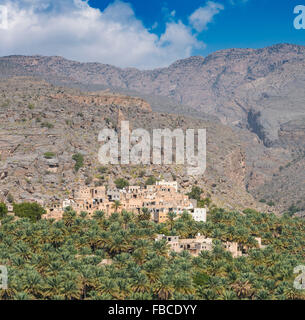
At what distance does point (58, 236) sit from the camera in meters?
102

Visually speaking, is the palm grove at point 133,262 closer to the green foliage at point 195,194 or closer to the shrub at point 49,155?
the green foliage at point 195,194

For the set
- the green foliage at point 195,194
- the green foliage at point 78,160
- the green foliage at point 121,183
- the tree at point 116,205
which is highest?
the green foliage at point 78,160

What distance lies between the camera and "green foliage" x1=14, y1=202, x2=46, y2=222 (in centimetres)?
12407

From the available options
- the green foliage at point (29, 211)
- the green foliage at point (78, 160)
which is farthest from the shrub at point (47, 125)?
the green foliage at point (29, 211)

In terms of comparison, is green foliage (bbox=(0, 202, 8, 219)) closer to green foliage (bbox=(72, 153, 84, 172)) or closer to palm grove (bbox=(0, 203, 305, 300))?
palm grove (bbox=(0, 203, 305, 300))

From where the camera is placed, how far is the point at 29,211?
125688 mm

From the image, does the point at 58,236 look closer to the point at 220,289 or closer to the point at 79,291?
the point at 79,291

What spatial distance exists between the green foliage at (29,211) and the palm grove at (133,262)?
2136mm

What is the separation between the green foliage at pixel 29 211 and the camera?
407ft

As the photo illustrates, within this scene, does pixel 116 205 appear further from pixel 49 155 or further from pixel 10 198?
pixel 49 155

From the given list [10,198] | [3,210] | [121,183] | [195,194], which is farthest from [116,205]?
[195,194]

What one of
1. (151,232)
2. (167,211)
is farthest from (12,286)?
(167,211)

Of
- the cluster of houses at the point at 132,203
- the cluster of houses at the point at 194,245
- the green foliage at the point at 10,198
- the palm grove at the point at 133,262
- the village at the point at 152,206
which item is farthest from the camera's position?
the green foliage at the point at 10,198

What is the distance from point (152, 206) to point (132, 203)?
497 cm
